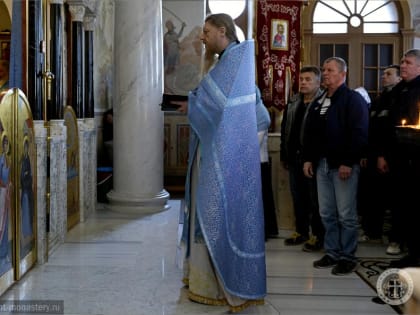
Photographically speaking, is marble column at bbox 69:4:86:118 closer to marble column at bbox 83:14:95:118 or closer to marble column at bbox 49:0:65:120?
marble column at bbox 83:14:95:118

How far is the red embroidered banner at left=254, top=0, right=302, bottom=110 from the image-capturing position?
6.01 m

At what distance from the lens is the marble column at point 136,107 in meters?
6.84

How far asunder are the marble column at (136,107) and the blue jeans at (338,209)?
294 centimetres

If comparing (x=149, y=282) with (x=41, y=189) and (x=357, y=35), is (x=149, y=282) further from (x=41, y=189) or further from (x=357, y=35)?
(x=357, y=35)

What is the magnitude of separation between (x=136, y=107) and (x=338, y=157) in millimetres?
3268

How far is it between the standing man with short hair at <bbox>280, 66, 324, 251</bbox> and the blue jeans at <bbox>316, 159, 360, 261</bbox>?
17.6 inches

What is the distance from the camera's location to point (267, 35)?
604cm

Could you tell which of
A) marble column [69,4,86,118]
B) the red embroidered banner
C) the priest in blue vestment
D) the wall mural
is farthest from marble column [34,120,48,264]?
the wall mural

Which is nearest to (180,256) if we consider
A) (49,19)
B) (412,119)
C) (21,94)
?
(21,94)

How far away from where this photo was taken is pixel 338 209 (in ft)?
14.0

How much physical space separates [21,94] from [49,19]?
1.28m

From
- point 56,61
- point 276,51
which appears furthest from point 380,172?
point 56,61

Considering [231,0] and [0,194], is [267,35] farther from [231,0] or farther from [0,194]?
[231,0]

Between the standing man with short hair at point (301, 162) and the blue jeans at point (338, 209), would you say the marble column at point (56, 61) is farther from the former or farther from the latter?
the blue jeans at point (338, 209)
